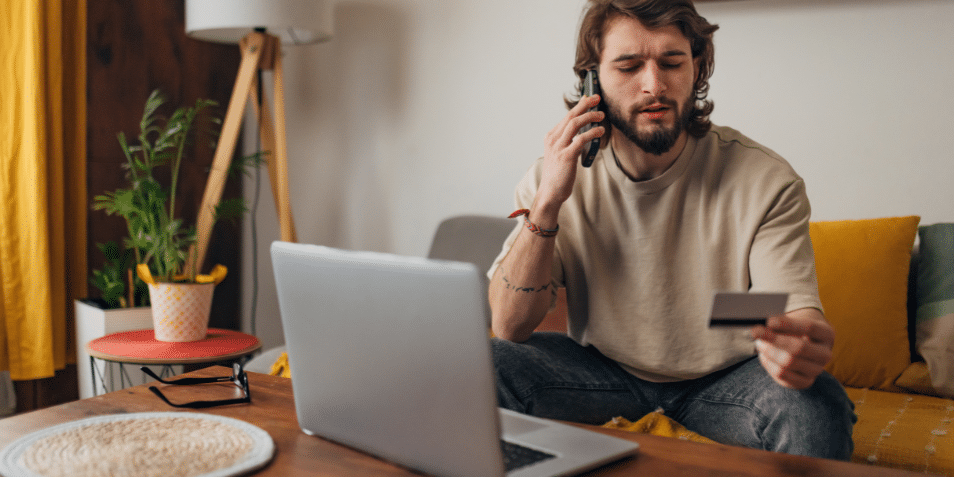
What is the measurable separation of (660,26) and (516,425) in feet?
2.86

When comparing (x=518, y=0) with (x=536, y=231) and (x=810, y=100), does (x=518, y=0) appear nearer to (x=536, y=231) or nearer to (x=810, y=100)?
(x=810, y=100)

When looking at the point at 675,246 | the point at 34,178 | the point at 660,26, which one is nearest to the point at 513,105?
the point at 660,26

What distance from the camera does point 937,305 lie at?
167 centimetres

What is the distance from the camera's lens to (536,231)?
1326 mm

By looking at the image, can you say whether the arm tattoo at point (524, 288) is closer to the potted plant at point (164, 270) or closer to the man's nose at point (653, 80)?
the man's nose at point (653, 80)

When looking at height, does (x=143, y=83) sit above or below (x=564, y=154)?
above

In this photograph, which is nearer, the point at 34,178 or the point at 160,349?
the point at 160,349

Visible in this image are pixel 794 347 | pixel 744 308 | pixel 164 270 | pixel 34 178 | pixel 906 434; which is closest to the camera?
pixel 744 308

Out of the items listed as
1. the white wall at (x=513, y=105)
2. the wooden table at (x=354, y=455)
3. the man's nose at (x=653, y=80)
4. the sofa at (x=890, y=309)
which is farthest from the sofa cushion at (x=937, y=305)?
the wooden table at (x=354, y=455)

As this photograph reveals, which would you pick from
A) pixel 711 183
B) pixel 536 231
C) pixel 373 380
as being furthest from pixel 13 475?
pixel 711 183

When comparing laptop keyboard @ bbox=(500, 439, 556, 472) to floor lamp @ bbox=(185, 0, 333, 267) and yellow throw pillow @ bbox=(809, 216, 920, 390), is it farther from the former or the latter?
floor lamp @ bbox=(185, 0, 333, 267)

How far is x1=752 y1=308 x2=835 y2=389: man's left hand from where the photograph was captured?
90 cm

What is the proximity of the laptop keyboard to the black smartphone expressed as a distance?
705 millimetres

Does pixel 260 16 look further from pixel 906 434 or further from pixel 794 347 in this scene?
pixel 906 434
